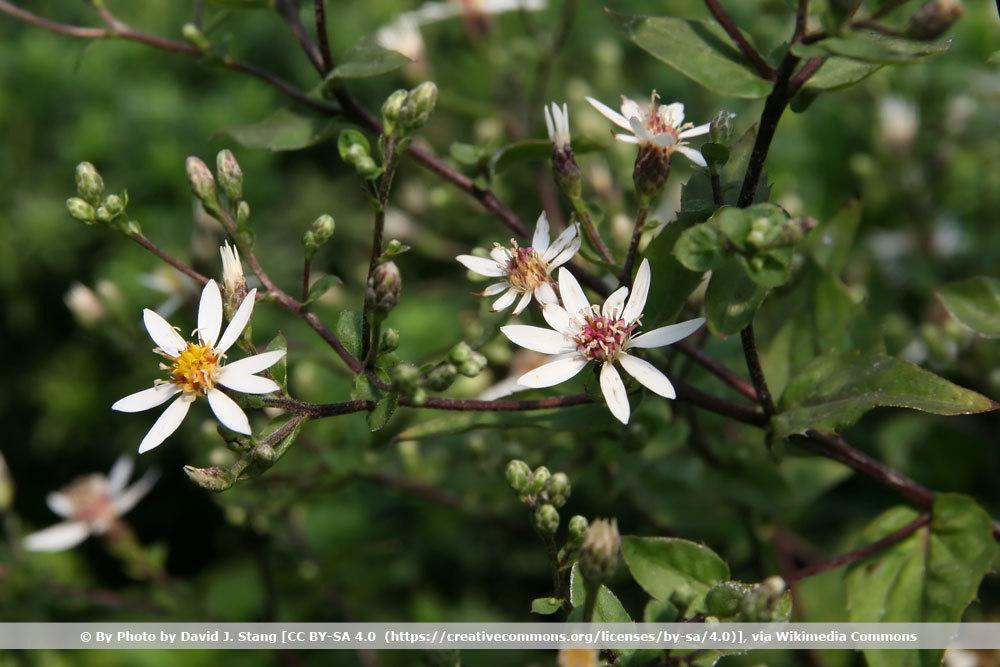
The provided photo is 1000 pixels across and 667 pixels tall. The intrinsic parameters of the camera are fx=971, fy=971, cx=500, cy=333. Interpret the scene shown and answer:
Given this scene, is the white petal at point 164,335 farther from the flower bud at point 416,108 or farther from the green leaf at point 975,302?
the green leaf at point 975,302

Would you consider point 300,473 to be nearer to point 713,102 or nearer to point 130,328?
point 130,328

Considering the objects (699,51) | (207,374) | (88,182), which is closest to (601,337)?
(699,51)

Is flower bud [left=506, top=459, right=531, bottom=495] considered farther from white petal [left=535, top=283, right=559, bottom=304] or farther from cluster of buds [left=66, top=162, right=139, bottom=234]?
cluster of buds [left=66, top=162, right=139, bottom=234]

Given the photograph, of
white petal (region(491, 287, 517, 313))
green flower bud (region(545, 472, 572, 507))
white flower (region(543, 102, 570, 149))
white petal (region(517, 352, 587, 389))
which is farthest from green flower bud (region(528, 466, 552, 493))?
white flower (region(543, 102, 570, 149))

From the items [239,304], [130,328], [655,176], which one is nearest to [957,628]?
[655,176]

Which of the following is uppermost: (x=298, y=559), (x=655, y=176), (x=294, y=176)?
(x=294, y=176)

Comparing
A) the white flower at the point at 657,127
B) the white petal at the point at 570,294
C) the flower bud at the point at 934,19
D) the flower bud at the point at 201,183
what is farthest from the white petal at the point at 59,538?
the flower bud at the point at 934,19
